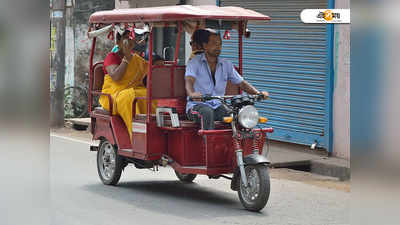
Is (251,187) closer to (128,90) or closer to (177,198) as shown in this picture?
(177,198)

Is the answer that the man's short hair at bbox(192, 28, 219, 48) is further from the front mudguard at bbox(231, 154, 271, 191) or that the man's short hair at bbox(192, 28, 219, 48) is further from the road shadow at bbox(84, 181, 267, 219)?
the road shadow at bbox(84, 181, 267, 219)

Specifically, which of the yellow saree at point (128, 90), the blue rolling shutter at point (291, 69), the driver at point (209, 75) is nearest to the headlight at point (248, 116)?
the driver at point (209, 75)

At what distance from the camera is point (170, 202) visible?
767cm

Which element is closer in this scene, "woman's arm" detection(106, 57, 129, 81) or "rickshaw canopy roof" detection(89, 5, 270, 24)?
"rickshaw canopy roof" detection(89, 5, 270, 24)

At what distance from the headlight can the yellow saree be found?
149 centimetres

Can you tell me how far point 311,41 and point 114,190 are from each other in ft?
14.9

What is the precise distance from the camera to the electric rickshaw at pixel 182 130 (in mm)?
7180

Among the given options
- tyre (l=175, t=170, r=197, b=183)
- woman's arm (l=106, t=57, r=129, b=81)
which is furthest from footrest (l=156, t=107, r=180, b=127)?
tyre (l=175, t=170, r=197, b=183)

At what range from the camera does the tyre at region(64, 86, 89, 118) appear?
17.8m

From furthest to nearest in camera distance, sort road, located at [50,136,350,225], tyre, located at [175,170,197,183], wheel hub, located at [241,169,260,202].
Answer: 1. tyre, located at [175,170,197,183]
2. wheel hub, located at [241,169,260,202]
3. road, located at [50,136,350,225]
